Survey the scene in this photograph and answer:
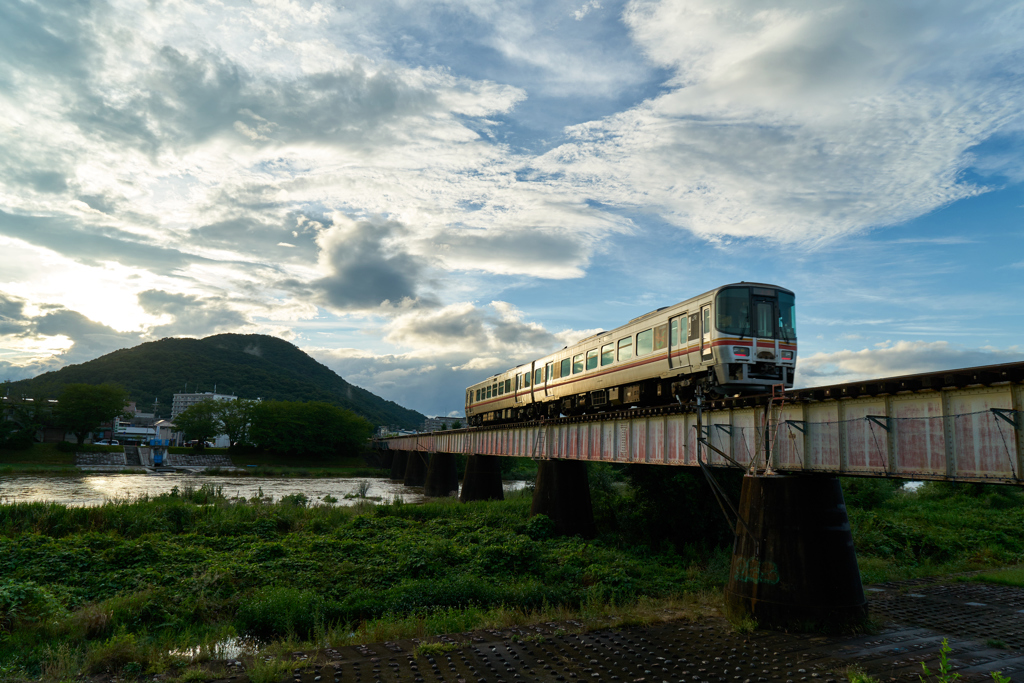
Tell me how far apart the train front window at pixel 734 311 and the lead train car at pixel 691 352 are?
3 cm

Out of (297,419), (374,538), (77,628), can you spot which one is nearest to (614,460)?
(374,538)

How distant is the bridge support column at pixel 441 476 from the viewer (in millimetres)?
50750

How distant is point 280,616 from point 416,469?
51696 millimetres

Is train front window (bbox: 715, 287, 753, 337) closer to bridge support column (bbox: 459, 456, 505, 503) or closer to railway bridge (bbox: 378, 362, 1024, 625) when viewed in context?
railway bridge (bbox: 378, 362, 1024, 625)

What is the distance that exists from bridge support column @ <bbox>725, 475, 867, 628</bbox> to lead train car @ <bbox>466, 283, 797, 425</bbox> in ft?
12.2

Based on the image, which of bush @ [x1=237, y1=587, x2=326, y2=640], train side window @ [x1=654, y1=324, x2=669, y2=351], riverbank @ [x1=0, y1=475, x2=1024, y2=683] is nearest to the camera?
riverbank @ [x1=0, y1=475, x2=1024, y2=683]

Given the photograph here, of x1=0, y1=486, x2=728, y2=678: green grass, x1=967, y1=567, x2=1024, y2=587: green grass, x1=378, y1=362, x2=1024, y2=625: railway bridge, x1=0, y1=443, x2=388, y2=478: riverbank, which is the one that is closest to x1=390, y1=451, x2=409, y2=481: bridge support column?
x1=0, y1=443, x2=388, y2=478: riverbank

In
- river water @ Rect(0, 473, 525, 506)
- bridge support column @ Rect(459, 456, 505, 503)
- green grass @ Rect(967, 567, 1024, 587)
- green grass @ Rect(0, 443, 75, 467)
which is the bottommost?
river water @ Rect(0, 473, 525, 506)

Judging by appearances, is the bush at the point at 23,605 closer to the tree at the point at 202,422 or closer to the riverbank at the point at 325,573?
the riverbank at the point at 325,573

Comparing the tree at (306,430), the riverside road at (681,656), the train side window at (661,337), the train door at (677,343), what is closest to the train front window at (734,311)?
the train door at (677,343)

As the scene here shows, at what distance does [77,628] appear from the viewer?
12.8 metres

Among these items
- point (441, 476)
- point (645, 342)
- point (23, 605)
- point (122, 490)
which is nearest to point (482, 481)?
point (441, 476)

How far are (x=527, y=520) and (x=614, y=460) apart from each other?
734 cm

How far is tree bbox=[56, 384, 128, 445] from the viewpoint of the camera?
84.6m
